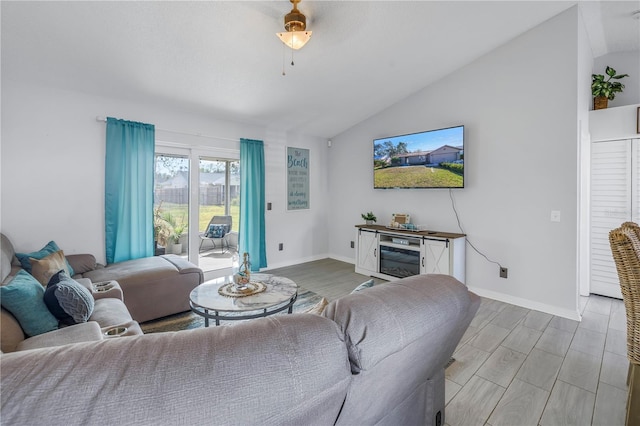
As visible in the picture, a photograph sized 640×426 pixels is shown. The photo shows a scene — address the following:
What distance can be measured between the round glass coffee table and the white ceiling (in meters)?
2.32

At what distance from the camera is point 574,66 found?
291 centimetres

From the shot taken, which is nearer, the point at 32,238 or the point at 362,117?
the point at 32,238

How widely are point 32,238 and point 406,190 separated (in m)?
4.67

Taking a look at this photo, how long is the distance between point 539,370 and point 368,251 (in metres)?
2.62

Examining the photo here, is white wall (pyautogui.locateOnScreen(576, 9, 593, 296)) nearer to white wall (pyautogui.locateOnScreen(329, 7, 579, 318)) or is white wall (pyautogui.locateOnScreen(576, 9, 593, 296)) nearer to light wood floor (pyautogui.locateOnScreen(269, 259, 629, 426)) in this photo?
white wall (pyautogui.locateOnScreen(329, 7, 579, 318))

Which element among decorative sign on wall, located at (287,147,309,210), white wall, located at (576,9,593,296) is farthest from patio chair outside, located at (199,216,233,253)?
white wall, located at (576,9,593,296)

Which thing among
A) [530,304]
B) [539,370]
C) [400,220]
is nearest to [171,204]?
[400,220]

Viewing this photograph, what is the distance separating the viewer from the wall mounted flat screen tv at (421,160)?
3.70m

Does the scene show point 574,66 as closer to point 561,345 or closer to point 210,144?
point 561,345

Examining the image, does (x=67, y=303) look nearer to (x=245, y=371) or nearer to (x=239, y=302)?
(x=239, y=302)

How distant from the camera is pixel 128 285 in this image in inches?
107

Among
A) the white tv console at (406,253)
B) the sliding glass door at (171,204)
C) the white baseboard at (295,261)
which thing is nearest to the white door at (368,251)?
the white tv console at (406,253)

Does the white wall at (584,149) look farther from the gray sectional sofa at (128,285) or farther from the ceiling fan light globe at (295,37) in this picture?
the gray sectional sofa at (128,285)

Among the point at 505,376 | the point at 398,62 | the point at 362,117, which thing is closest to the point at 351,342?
the point at 505,376
